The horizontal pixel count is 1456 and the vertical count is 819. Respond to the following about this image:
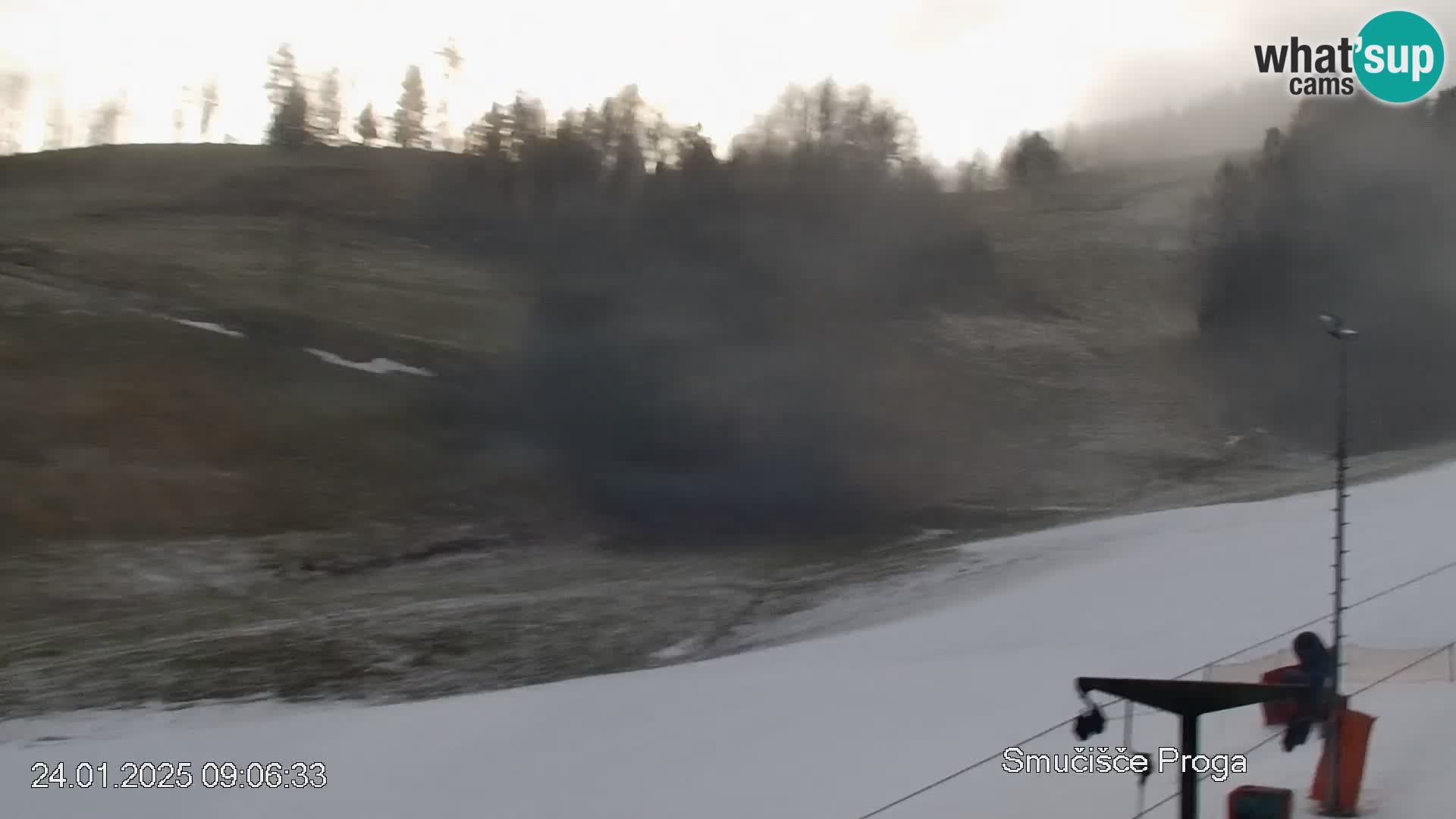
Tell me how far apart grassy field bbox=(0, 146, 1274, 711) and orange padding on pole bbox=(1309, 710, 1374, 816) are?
29.5 ft

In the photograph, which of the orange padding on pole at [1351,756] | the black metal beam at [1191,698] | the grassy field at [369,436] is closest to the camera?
the black metal beam at [1191,698]

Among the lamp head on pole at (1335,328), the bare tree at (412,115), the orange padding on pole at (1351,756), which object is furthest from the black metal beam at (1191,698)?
the bare tree at (412,115)

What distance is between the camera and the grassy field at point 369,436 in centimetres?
1677

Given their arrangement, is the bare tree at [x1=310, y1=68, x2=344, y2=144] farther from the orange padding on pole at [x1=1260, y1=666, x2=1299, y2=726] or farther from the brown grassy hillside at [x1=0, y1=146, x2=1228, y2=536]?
the orange padding on pole at [x1=1260, y1=666, x2=1299, y2=726]

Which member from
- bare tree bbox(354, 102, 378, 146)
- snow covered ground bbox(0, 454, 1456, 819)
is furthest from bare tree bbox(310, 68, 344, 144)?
snow covered ground bbox(0, 454, 1456, 819)

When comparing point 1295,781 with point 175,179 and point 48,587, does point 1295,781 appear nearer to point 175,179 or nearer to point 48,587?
point 48,587

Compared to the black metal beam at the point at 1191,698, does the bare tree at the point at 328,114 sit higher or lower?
higher

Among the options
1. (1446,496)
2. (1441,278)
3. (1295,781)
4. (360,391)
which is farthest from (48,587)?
(1441,278)

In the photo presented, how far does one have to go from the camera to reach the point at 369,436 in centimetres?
3020

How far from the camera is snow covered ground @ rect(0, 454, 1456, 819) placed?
8227mm

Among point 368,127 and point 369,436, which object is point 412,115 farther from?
point 369,436

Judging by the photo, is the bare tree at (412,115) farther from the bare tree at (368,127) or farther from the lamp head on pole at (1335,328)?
the lamp head on pole at (1335,328)

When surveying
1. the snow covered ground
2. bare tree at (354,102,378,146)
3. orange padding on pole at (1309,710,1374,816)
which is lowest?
the snow covered ground

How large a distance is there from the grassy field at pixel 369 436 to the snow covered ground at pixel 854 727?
1717 mm
